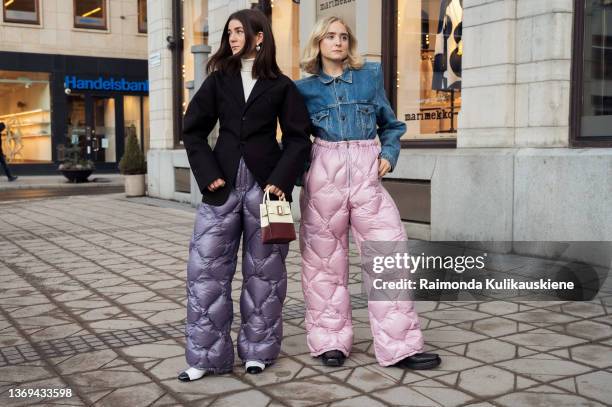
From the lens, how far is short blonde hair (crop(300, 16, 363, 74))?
13.6ft

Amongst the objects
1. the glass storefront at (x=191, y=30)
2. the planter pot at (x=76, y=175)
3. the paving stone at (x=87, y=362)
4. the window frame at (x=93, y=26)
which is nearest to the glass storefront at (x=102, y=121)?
the window frame at (x=93, y=26)

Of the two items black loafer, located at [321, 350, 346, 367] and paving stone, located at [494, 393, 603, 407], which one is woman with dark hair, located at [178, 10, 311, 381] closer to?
black loafer, located at [321, 350, 346, 367]

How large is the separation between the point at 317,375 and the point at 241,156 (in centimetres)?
127

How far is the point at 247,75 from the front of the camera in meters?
4.03

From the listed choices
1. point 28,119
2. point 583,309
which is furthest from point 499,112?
point 28,119

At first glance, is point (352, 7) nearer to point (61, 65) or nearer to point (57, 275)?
point (57, 275)

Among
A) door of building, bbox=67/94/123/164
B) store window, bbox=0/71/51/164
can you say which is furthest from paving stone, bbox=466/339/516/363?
store window, bbox=0/71/51/164

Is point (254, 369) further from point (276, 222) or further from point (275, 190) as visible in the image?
point (275, 190)

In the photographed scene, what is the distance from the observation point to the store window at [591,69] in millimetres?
7090

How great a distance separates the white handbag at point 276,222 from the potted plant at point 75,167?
19.7 metres

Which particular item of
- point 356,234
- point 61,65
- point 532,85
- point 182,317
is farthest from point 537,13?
point 61,65

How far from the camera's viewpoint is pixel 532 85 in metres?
7.38

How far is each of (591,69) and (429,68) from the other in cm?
265

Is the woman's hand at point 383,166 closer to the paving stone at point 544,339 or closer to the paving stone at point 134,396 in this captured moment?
the paving stone at point 544,339
